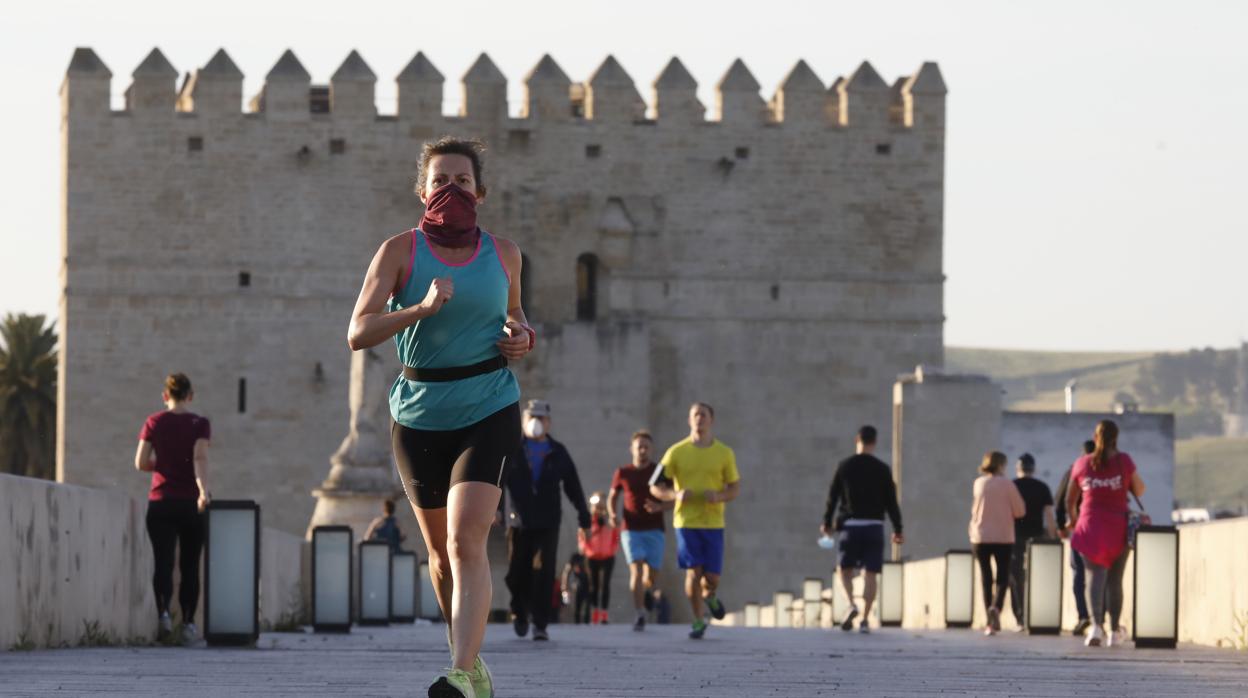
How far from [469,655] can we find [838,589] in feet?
64.1

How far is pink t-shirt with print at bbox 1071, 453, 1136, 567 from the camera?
15.1 m

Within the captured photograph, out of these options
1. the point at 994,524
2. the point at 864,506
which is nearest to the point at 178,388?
the point at 864,506

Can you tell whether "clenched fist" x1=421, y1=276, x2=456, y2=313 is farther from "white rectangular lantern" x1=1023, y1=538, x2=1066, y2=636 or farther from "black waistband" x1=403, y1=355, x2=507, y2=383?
"white rectangular lantern" x1=1023, y1=538, x2=1066, y2=636

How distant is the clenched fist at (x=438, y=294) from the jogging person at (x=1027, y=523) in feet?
40.4

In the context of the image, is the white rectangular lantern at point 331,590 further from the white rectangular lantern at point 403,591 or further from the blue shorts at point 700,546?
the white rectangular lantern at point 403,591

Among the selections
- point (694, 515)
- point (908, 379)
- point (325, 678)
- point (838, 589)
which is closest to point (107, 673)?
point (325, 678)

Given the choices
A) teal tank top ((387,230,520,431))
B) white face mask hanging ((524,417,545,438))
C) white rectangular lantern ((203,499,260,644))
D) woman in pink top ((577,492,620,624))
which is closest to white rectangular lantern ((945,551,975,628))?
woman in pink top ((577,492,620,624))

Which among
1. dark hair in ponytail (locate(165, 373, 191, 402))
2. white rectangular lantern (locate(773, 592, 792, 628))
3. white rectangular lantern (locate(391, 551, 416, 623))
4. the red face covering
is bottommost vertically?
white rectangular lantern (locate(773, 592, 792, 628))

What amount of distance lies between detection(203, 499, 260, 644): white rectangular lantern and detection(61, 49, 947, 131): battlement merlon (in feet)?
103

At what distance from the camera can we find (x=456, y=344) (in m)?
7.52

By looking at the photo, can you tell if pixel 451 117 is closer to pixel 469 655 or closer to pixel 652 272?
pixel 652 272

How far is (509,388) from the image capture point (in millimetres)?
7598

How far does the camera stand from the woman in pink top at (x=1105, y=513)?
15.1 m

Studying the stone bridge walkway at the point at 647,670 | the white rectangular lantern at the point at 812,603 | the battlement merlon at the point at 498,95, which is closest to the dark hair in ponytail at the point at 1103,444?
the stone bridge walkway at the point at 647,670
